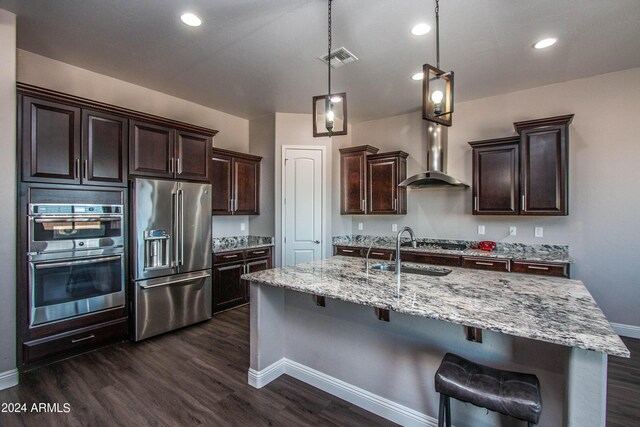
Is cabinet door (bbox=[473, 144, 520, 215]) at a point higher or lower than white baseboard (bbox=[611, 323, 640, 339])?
higher

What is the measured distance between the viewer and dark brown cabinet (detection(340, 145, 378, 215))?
4.80 m

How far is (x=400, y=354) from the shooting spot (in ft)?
6.61

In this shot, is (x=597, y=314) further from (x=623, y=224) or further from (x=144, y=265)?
(x=144, y=265)

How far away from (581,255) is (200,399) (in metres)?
4.29

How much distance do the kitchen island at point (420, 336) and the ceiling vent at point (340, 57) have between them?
6.53ft

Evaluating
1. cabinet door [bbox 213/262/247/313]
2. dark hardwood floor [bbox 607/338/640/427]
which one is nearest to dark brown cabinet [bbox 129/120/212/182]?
cabinet door [bbox 213/262/247/313]

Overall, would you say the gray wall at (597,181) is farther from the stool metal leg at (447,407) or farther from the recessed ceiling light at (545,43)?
the stool metal leg at (447,407)

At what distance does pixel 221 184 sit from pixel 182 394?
9.05 ft

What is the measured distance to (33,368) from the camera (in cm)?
267

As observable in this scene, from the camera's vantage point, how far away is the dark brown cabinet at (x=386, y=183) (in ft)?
15.0

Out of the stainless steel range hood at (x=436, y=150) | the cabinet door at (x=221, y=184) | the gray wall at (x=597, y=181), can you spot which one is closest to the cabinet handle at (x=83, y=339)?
the cabinet door at (x=221, y=184)

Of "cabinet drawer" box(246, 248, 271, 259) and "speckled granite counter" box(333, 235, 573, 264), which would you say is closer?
"speckled granite counter" box(333, 235, 573, 264)

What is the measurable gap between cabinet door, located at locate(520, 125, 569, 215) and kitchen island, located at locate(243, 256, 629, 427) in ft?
5.39

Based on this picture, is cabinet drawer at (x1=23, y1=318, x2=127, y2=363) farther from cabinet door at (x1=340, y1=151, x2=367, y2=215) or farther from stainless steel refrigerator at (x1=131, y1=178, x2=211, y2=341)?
cabinet door at (x1=340, y1=151, x2=367, y2=215)
